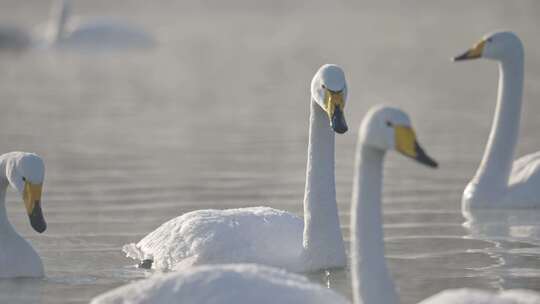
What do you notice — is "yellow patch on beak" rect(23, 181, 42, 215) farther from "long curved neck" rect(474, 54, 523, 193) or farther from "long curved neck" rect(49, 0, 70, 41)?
"long curved neck" rect(49, 0, 70, 41)

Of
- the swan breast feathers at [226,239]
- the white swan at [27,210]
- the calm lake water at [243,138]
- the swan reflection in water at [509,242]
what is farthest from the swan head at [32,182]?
the swan reflection in water at [509,242]

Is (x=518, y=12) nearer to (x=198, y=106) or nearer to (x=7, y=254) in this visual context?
(x=198, y=106)

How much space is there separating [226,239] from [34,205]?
1217 mm

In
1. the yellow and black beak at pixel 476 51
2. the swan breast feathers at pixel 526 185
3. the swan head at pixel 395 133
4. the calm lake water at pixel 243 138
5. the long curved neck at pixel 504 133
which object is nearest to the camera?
the swan head at pixel 395 133

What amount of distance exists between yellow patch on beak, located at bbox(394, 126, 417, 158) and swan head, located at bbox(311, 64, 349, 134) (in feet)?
7.30

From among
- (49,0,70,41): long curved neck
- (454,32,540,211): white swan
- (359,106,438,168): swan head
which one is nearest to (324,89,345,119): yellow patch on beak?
(359,106,438,168): swan head

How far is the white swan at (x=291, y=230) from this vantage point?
8.75m

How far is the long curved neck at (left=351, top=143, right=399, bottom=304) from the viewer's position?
638 centimetres

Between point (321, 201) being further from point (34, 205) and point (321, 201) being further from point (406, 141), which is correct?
point (406, 141)

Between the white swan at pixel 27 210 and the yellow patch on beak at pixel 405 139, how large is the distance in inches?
121

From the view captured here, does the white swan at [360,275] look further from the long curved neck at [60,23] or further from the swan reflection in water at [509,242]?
the long curved neck at [60,23]

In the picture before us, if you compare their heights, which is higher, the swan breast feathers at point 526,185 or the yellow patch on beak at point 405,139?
the yellow patch on beak at point 405,139

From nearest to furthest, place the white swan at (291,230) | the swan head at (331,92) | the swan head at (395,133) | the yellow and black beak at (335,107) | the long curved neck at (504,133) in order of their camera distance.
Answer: the swan head at (395,133) < the yellow and black beak at (335,107) < the swan head at (331,92) < the white swan at (291,230) < the long curved neck at (504,133)

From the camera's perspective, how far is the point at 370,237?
21.0 ft
